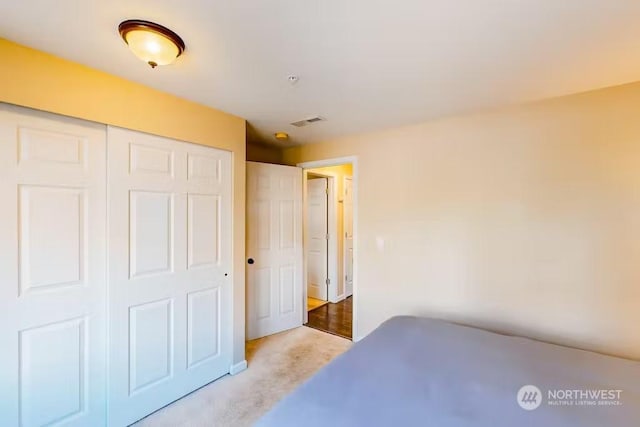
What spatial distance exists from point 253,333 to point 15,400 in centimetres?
200

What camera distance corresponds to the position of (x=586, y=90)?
208 cm

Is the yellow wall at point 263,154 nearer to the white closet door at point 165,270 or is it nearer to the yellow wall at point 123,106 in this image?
the yellow wall at point 123,106

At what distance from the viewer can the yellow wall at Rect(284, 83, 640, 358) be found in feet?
6.59

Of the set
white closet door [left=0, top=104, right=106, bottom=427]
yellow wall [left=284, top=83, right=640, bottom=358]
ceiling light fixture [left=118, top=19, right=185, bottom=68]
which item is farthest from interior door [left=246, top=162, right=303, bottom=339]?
ceiling light fixture [left=118, top=19, right=185, bottom=68]

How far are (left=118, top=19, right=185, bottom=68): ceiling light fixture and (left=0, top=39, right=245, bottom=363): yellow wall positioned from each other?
597mm

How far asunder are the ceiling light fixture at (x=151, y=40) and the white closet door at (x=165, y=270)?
72 centimetres

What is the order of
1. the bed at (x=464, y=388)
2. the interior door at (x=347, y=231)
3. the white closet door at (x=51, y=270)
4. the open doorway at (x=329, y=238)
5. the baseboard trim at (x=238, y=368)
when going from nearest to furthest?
1. the bed at (x=464, y=388)
2. the white closet door at (x=51, y=270)
3. the baseboard trim at (x=238, y=368)
4. the open doorway at (x=329, y=238)
5. the interior door at (x=347, y=231)

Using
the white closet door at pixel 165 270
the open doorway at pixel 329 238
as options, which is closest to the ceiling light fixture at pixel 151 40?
the white closet door at pixel 165 270

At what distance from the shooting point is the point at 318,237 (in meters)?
4.78

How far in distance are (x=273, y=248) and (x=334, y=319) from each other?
1348 mm

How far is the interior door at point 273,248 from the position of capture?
332 centimetres

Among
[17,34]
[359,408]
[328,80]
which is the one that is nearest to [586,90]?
[328,80]

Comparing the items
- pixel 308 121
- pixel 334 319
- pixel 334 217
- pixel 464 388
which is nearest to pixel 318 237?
pixel 334 217

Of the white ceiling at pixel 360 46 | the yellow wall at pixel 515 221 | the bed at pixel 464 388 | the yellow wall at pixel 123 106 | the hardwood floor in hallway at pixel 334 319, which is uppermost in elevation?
the white ceiling at pixel 360 46
